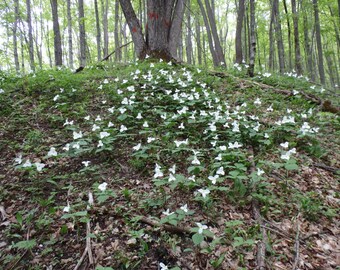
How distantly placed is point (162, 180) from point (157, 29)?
20.8 feet

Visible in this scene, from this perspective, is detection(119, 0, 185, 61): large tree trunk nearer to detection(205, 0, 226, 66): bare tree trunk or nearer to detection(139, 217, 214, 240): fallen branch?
detection(205, 0, 226, 66): bare tree trunk

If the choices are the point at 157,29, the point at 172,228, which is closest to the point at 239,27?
the point at 157,29

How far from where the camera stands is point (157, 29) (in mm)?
7836

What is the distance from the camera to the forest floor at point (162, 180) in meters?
2.25

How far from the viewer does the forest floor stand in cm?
225

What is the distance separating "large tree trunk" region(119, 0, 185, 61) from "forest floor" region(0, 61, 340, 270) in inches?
111

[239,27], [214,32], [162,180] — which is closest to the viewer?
[162,180]

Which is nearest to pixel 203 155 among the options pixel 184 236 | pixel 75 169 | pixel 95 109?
pixel 184 236

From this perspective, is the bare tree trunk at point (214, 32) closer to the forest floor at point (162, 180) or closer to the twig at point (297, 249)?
the forest floor at point (162, 180)

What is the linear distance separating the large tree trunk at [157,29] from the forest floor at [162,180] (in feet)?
9.26

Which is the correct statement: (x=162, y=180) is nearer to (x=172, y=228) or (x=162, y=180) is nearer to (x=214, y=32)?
(x=172, y=228)

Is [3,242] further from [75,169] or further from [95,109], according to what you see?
[95,109]

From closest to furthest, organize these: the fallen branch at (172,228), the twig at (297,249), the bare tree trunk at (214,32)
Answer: the twig at (297,249) → the fallen branch at (172,228) → the bare tree trunk at (214,32)

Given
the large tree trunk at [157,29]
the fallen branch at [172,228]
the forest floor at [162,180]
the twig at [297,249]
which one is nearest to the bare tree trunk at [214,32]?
the large tree trunk at [157,29]
